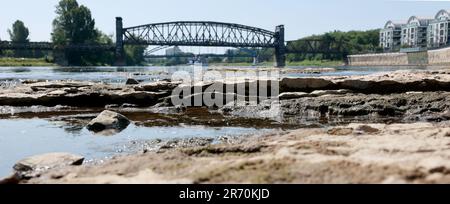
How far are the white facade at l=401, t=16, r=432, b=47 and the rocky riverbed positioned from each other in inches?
6053

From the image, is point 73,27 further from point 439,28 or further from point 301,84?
point 439,28

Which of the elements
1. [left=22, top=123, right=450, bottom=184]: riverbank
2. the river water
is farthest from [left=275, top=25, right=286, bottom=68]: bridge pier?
[left=22, top=123, right=450, bottom=184]: riverbank

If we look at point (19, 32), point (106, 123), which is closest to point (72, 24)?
point (19, 32)

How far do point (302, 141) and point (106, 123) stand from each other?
6003 millimetres

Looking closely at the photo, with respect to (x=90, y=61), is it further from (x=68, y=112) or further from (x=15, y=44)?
(x=68, y=112)

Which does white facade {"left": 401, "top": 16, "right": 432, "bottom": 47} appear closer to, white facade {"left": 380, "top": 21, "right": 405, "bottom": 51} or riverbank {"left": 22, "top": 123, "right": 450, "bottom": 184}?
white facade {"left": 380, "top": 21, "right": 405, "bottom": 51}

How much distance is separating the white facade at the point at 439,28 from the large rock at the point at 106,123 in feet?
471

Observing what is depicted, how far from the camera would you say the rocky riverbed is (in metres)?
4.17

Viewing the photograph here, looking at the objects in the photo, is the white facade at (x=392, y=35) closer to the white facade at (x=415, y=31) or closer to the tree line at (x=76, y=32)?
the white facade at (x=415, y=31)

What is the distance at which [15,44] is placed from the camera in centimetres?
9969

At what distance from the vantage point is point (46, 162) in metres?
6.36

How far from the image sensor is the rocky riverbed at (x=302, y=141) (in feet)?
13.7

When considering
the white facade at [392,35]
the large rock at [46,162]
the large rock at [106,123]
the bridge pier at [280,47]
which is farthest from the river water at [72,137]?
the white facade at [392,35]
